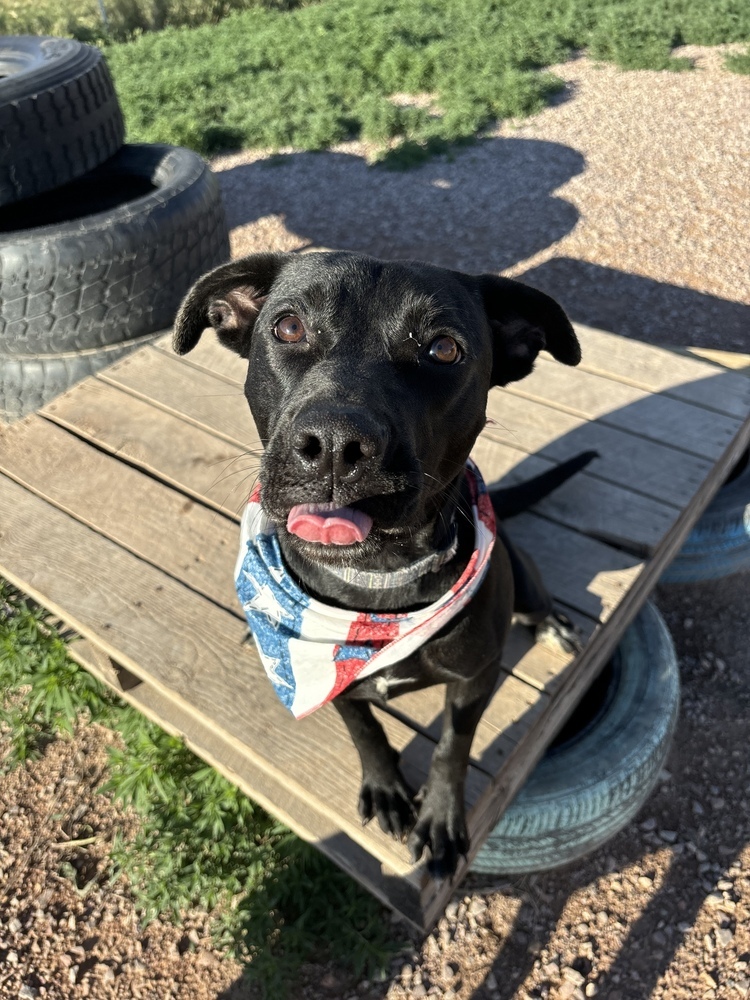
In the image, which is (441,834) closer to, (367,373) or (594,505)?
(367,373)

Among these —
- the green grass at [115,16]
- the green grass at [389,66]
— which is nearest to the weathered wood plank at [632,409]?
the green grass at [389,66]

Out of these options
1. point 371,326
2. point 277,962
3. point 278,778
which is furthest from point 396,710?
point 371,326

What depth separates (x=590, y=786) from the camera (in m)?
2.58

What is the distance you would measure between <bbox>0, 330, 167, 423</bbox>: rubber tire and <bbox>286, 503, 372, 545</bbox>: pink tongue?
3.16 meters

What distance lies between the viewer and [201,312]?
7.48 feet

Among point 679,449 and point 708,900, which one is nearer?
point 708,900

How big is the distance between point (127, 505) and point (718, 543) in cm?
284

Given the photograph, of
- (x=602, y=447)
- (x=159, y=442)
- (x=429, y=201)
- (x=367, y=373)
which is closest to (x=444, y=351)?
(x=367, y=373)

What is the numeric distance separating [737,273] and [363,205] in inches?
140

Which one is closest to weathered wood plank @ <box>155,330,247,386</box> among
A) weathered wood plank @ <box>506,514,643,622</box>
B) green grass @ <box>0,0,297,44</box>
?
weathered wood plank @ <box>506,514,643,622</box>

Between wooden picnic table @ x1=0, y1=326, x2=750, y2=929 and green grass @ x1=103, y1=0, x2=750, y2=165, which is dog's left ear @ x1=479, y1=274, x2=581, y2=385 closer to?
wooden picnic table @ x1=0, y1=326, x2=750, y2=929

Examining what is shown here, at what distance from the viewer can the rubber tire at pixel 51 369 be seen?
452 cm

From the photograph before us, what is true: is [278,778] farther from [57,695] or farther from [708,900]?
[708,900]

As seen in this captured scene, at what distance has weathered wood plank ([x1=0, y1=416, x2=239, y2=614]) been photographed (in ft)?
10.2
